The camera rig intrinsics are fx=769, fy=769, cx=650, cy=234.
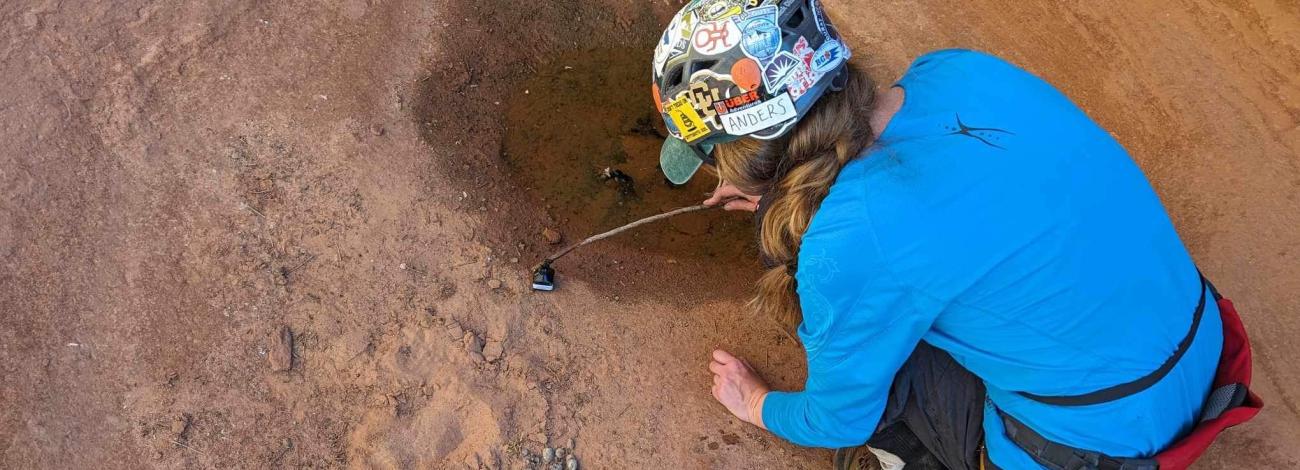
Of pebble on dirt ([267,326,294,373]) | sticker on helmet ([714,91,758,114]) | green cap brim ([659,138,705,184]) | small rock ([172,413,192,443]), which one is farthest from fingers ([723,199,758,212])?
small rock ([172,413,192,443])

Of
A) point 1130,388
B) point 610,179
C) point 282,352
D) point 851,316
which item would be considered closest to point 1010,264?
point 851,316

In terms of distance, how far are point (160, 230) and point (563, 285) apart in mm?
1579

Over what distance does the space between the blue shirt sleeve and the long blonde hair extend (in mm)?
84

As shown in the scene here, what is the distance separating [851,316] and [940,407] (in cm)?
76

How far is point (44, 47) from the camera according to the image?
3230mm

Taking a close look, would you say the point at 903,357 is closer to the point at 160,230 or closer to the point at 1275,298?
the point at 1275,298

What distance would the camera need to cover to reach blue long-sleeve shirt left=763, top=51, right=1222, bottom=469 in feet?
5.80

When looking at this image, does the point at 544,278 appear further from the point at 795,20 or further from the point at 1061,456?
the point at 1061,456

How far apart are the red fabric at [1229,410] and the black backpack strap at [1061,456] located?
0.20 ft

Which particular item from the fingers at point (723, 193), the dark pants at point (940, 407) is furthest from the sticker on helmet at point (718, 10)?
the dark pants at point (940, 407)

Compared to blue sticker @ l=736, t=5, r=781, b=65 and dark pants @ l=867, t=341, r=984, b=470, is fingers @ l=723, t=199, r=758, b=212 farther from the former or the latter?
blue sticker @ l=736, t=5, r=781, b=65

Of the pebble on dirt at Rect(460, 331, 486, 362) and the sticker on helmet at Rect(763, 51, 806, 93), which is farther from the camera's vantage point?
the pebble on dirt at Rect(460, 331, 486, 362)

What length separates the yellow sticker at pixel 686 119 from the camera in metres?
2.05

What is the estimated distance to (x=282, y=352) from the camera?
287 centimetres
